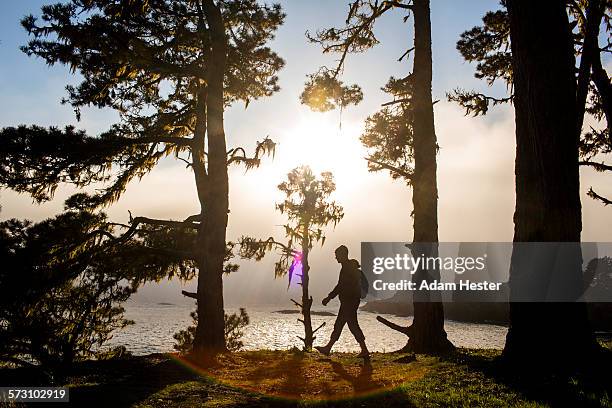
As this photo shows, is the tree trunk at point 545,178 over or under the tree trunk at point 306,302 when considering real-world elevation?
over

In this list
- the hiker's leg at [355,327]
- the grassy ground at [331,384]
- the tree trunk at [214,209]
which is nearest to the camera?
the grassy ground at [331,384]

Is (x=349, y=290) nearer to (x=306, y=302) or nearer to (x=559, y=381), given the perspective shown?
(x=559, y=381)

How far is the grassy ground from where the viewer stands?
4.91 m

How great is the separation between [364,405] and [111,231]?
931 cm

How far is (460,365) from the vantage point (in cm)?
739

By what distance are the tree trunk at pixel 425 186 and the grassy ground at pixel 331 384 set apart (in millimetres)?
1585

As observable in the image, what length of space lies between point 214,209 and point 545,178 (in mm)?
8715

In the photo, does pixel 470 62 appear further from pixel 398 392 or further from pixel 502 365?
pixel 398 392

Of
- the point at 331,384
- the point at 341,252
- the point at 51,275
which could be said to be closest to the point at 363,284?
the point at 341,252

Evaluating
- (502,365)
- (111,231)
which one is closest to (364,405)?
(502,365)

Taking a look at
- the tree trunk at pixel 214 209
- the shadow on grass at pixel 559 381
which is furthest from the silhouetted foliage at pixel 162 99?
the shadow on grass at pixel 559 381

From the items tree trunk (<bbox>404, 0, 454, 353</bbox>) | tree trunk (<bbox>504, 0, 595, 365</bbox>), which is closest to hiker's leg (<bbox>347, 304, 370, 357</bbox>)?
tree trunk (<bbox>404, 0, 454, 353</bbox>)

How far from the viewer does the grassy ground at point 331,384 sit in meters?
4.91

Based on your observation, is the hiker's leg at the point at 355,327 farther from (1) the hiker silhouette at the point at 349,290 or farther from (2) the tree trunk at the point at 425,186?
(2) the tree trunk at the point at 425,186
